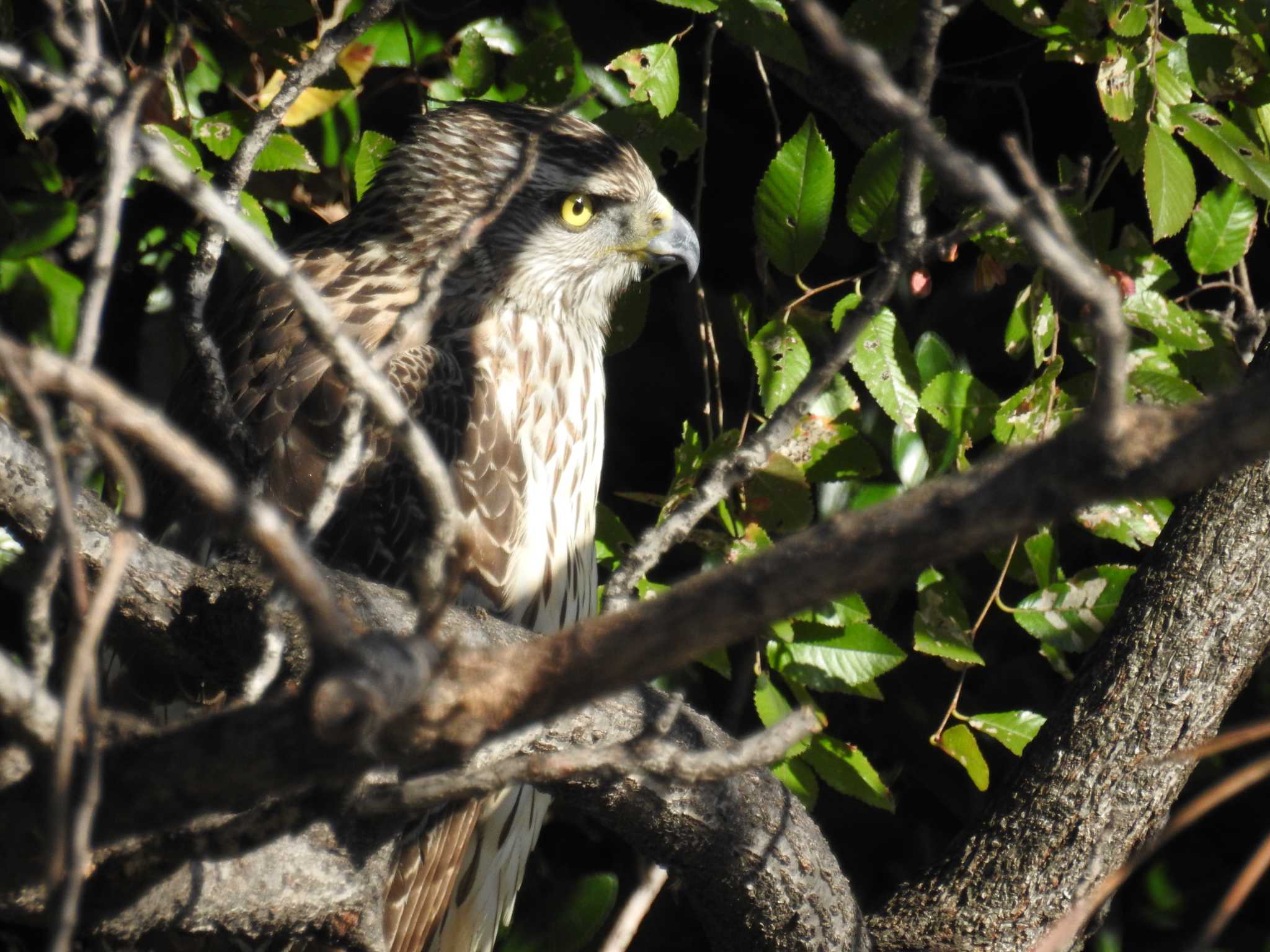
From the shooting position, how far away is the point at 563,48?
246cm

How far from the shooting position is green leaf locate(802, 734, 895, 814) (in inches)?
97.0

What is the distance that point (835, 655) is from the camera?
7.89 ft

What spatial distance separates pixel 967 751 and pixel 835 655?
360 millimetres

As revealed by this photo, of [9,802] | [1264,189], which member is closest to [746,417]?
[1264,189]

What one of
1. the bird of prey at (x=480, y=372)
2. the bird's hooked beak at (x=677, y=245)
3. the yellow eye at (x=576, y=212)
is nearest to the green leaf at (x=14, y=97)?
the bird of prey at (x=480, y=372)

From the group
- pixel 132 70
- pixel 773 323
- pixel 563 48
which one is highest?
pixel 563 48

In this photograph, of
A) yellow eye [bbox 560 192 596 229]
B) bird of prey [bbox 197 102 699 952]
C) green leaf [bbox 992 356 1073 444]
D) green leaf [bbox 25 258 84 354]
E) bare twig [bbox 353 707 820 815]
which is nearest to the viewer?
bare twig [bbox 353 707 820 815]

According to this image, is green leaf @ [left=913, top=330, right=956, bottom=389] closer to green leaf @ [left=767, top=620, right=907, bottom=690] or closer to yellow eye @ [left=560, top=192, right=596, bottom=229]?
green leaf @ [left=767, top=620, right=907, bottom=690]

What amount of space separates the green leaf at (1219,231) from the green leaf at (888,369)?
0.67 metres

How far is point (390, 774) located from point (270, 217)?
1.68 metres

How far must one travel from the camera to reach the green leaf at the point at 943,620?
2.46 m

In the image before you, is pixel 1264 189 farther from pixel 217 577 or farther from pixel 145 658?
pixel 145 658

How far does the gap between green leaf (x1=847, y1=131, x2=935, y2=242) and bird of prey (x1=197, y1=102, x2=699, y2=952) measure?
1.14 feet

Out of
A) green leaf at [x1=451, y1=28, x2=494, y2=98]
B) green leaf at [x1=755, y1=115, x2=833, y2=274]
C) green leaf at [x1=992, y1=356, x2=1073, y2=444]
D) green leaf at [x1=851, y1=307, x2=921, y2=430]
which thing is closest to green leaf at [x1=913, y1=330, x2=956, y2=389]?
green leaf at [x1=851, y1=307, x2=921, y2=430]
